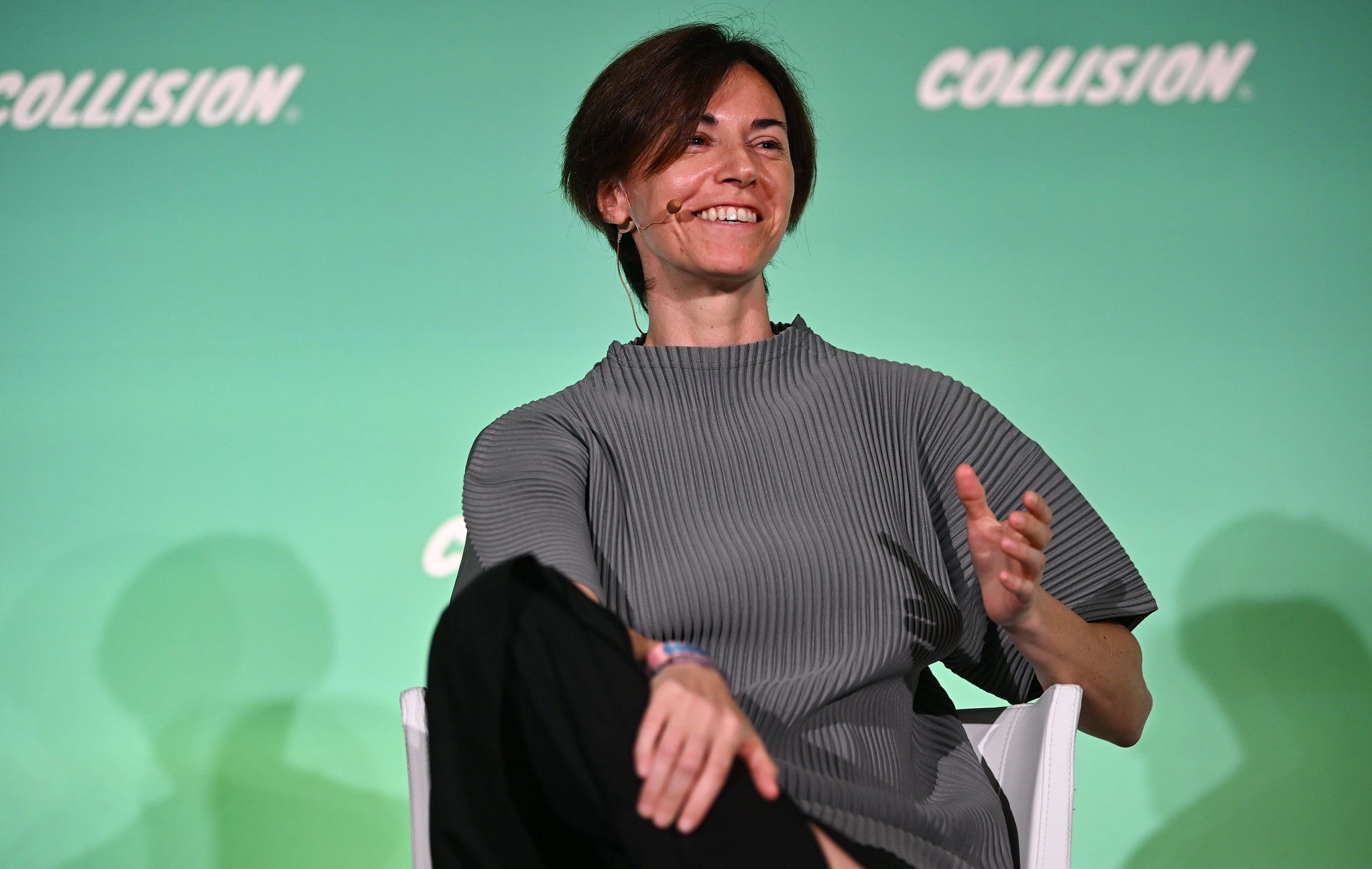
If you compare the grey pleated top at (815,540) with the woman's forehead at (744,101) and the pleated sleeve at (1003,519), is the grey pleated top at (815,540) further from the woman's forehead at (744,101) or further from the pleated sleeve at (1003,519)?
the woman's forehead at (744,101)

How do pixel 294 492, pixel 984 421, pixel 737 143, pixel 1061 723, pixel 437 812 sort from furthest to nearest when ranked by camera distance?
pixel 294 492, pixel 737 143, pixel 984 421, pixel 1061 723, pixel 437 812

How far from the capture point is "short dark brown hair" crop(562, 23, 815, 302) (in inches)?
42.5

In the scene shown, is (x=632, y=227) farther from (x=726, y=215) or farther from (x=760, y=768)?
(x=760, y=768)

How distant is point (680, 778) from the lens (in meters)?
0.57

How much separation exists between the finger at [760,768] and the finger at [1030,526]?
9.6 inches

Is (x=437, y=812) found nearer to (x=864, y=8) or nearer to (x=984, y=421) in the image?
(x=984, y=421)

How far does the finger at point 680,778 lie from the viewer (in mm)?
573

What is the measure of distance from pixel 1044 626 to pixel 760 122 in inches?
21.9

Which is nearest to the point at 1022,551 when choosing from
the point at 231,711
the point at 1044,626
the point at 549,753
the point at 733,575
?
the point at 1044,626

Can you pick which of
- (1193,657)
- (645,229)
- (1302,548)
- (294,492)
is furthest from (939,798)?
(294,492)

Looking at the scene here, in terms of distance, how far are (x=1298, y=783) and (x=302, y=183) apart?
1.90 metres

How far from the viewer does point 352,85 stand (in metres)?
2.00

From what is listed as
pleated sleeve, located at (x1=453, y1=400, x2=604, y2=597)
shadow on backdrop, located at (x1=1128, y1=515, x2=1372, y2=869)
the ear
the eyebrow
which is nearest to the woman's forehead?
the eyebrow

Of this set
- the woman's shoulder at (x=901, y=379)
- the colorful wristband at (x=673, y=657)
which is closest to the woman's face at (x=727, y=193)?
the woman's shoulder at (x=901, y=379)
